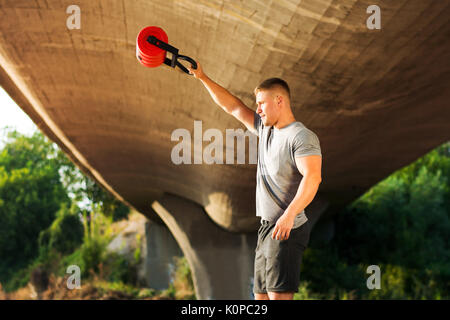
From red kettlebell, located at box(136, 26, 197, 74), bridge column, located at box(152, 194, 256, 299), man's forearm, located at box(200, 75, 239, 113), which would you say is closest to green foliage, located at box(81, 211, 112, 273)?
bridge column, located at box(152, 194, 256, 299)

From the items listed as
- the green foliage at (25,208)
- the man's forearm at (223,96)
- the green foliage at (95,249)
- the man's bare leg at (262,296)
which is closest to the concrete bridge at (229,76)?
the man's forearm at (223,96)

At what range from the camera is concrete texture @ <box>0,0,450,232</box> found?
570 centimetres

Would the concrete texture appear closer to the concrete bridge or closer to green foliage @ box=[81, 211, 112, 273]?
the concrete bridge

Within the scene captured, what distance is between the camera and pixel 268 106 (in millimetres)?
2891

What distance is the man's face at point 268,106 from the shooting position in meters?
2.88

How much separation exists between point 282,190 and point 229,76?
4791 millimetres

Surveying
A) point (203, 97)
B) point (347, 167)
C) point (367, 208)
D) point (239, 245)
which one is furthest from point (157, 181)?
point (367, 208)

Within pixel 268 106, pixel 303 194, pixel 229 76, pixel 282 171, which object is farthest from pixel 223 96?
pixel 229 76

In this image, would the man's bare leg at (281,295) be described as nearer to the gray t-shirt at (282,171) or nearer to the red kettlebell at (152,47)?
the gray t-shirt at (282,171)

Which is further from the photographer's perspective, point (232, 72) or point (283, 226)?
point (232, 72)

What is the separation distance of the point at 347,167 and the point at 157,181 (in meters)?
5.70

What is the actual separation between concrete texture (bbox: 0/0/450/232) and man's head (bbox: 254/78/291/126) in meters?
2.56

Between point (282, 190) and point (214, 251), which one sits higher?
point (282, 190)

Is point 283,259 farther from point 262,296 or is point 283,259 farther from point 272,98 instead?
point 272,98
